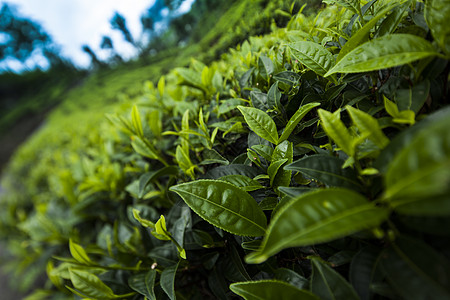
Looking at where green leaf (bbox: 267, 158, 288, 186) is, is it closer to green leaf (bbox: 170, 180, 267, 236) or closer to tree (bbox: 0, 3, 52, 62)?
green leaf (bbox: 170, 180, 267, 236)

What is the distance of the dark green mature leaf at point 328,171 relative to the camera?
547 mm

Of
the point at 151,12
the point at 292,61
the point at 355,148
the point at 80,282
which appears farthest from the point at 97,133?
the point at 355,148

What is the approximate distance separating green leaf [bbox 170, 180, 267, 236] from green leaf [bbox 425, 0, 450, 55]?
63cm

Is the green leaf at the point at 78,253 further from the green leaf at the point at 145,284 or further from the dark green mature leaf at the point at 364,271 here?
the dark green mature leaf at the point at 364,271

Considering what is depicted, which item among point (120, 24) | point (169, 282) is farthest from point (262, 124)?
point (120, 24)

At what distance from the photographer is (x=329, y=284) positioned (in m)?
0.50

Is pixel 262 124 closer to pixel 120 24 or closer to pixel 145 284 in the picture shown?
pixel 145 284

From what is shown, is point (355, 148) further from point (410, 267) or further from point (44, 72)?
point (44, 72)

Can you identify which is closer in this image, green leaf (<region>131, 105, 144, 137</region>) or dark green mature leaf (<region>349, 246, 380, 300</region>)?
dark green mature leaf (<region>349, 246, 380, 300</region>)

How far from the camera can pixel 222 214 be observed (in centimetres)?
64

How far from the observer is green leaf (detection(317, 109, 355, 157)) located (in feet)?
1.79

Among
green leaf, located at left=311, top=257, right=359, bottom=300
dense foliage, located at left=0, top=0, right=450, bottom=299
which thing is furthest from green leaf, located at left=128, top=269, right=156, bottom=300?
green leaf, located at left=311, top=257, right=359, bottom=300

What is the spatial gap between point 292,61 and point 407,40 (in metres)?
0.50

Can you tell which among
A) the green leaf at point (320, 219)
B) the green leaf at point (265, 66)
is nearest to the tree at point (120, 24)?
the green leaf at point (265, 66)
